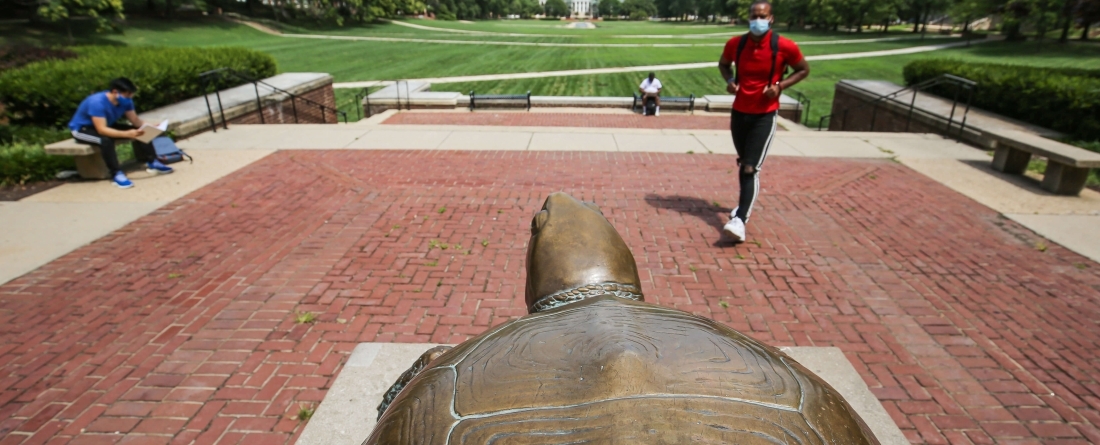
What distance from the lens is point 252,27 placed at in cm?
3972

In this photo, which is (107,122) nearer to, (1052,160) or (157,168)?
(157,168)

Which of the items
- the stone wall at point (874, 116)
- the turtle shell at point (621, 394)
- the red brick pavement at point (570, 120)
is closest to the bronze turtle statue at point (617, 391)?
the turtle shell at point (621, 394)

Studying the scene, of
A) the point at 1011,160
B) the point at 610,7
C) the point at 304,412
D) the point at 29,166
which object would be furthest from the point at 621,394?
the point at 610,7

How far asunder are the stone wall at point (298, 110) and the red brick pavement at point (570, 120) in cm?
223

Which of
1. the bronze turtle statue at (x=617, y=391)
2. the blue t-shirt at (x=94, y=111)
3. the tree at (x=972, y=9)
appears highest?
the tree at (x=972, y=9)

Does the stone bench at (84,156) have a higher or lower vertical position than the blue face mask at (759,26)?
lower

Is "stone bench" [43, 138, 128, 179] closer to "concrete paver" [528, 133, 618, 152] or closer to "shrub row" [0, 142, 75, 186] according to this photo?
"shrub row" [0, 142, 75, 186]

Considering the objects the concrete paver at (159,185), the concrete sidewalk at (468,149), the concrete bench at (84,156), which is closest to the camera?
the concrete sidewalk at (468,149)

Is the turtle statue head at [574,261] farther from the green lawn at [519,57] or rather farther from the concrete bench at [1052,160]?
the green lawn at [519,57]

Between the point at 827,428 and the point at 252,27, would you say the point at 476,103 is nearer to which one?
the point at 827,428

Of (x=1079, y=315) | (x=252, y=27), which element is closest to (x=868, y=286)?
(x=1079, y=315)

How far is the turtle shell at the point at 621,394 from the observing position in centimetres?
103

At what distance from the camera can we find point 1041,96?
398 inches

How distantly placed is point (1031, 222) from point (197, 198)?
349 inches
